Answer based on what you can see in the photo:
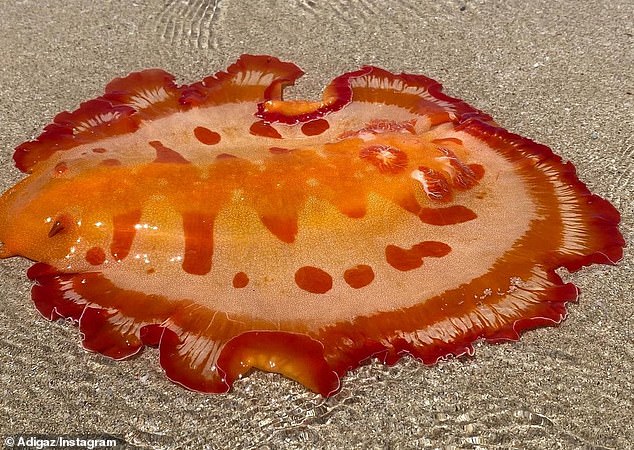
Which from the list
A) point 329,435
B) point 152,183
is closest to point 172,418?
point 329,435

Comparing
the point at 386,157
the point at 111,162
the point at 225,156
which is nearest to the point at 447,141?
the point at 386,157

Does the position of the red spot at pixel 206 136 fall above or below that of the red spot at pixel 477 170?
below

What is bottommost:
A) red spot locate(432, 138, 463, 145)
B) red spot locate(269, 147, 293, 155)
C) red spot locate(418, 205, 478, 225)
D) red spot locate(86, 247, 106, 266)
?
red spot locate(86, 247, 106, 266)

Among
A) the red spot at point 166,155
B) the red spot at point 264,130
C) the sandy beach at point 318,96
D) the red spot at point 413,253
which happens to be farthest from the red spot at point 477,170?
the red spot at point 166,155

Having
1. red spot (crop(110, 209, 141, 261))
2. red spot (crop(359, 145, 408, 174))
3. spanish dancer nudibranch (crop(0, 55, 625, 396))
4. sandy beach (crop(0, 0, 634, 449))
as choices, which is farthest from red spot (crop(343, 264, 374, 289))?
red spot (crop(110, 209, 141, 261))

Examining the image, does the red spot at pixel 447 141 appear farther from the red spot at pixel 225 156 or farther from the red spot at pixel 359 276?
the red spot at pixel 225 156

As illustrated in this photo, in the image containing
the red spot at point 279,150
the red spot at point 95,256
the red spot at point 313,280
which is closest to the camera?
the red spot at point 313,280

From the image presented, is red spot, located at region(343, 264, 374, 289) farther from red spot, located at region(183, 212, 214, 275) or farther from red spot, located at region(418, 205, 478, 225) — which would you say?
red spot, located at region(183, 212, 214, 275)
